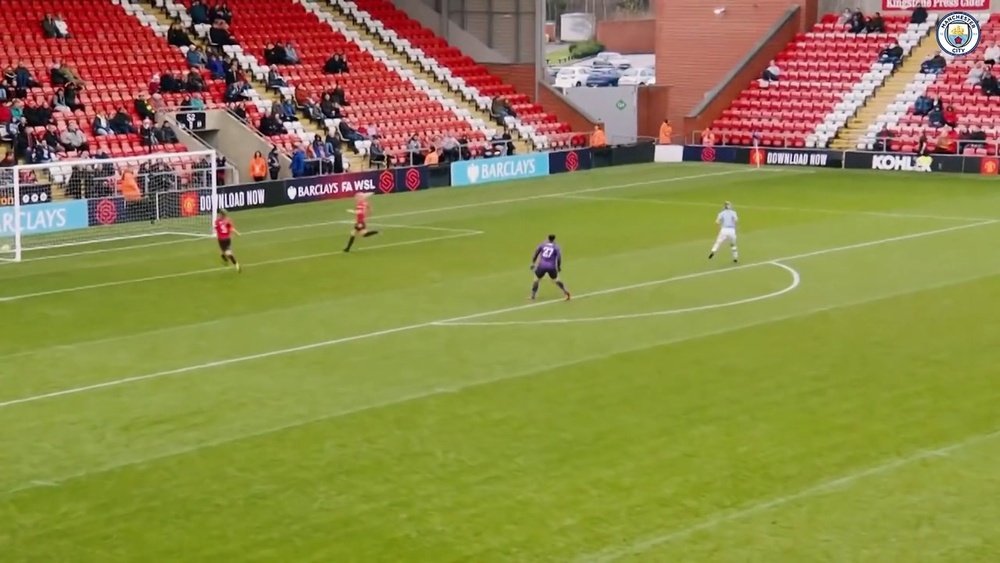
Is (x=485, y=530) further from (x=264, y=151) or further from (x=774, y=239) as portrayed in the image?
(x=264, y=151)

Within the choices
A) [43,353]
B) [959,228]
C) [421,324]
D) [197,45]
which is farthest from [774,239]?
[197,45]

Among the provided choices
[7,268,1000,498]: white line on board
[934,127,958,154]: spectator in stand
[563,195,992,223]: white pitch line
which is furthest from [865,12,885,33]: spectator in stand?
[7,268,1000,498]: white line on board

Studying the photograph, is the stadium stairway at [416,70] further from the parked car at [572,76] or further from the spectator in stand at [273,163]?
the parked car at [572,76]

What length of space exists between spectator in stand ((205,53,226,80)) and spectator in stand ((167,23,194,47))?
4.11 ft

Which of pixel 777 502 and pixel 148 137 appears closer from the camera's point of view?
pixel 777 502

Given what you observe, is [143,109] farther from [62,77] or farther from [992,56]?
[992,56]

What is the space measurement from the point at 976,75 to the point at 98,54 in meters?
30.8

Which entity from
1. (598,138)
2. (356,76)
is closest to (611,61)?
(598,138)

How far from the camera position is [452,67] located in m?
57.5

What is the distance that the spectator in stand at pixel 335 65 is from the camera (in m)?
53.0

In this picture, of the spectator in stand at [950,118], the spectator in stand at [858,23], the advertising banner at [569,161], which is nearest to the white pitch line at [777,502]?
the advertising banner at [569,161]

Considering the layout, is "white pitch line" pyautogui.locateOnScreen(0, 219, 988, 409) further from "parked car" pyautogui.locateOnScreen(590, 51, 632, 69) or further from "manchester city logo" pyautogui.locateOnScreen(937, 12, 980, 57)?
"parked car" pyautogui.locateOnScreen(590, 51, 632, 69)

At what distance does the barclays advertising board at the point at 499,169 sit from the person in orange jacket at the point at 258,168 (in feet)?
23.5

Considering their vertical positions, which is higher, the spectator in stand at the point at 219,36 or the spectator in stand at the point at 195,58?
the spectator in stand at the point at 219,36
